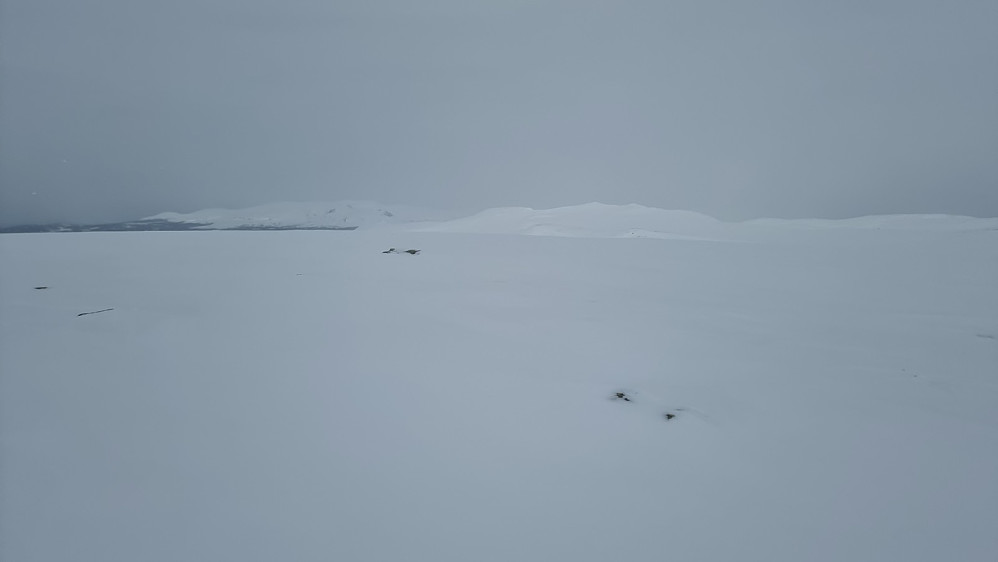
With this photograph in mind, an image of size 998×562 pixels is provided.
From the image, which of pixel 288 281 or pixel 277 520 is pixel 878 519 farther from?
pixel 288 281

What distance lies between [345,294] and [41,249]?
14.8ft

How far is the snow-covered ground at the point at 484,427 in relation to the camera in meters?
0.97

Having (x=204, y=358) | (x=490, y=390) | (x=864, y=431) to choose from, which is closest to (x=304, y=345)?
(x=204, y=358)

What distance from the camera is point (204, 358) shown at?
1.88 meters

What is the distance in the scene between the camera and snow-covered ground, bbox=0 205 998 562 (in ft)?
3.20

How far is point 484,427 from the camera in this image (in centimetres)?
142

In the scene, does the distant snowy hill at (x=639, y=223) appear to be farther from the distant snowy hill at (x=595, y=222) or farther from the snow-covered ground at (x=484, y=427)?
the snow-covered ground at (x=484, y=427)

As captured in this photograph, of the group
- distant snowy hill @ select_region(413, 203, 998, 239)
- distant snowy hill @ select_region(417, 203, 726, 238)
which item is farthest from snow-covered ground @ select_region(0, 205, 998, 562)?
distant snowy hill @ select_region(417, 203, 726, 238)

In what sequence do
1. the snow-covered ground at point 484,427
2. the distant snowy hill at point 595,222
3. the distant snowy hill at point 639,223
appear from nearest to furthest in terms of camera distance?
the snow-covered ground at point 484,427, the distant snowy hill at point 639,223, the distant snowy hill at point 595,222

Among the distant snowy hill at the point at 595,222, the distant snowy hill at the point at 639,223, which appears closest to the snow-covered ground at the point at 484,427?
the distant snowy hill at the point at 639,223

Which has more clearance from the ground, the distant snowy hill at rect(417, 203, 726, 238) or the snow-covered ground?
the distant snowy hill at rect(417, 203, 726, 238)

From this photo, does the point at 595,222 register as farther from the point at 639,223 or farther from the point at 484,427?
the point at 484,427

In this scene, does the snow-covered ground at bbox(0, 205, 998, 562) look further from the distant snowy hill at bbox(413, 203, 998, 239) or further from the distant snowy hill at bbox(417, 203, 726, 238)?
the distant snowy hill at bbox(417, 203, 726, 238)

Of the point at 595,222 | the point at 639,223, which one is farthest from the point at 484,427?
the point at 595,222
